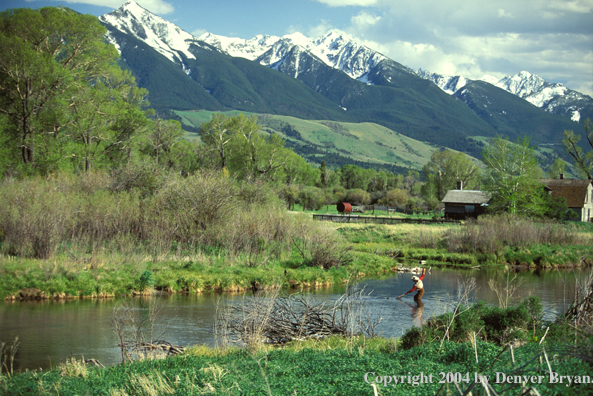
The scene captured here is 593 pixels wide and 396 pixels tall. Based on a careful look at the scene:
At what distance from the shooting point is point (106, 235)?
30.0 m

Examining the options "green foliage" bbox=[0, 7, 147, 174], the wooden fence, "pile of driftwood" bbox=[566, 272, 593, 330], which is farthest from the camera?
the wooden fence

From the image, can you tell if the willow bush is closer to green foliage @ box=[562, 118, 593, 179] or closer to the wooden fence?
the wooden fence

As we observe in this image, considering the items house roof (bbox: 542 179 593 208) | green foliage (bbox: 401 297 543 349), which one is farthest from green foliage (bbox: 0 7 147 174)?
house roof (bbox: 542 179 593 208)

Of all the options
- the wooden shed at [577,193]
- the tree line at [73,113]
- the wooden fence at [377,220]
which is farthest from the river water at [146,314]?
the wooden shed at [577,193]

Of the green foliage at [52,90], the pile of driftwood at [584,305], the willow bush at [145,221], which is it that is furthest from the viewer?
the green foliage at [52,90]

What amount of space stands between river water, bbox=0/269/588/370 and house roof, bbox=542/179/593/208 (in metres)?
49.7

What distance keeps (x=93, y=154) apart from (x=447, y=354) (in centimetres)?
4024

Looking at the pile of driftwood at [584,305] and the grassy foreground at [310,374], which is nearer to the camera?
the grassy foreground at [310,374]

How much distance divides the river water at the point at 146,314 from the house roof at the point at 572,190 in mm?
49725

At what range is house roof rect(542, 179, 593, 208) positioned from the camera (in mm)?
73500

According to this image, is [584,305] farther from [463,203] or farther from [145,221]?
[463,203]

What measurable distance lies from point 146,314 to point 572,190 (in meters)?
72.3

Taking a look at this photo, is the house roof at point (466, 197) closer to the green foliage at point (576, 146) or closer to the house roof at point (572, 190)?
the house roof at point (572, 190)

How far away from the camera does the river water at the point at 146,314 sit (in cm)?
1560
